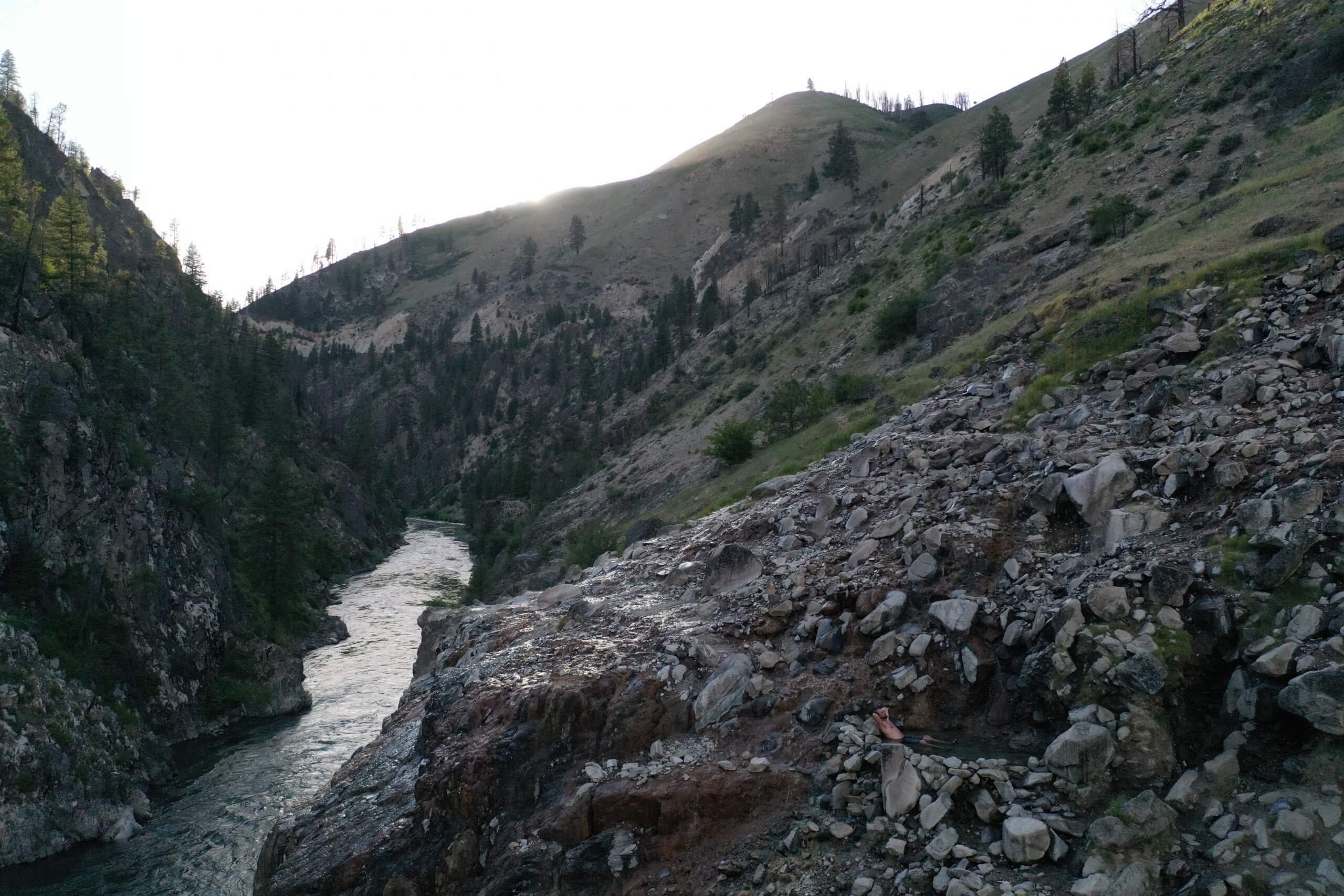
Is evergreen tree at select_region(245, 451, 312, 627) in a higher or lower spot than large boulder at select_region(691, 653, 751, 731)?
lower

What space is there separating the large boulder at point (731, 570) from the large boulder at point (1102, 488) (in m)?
5.74

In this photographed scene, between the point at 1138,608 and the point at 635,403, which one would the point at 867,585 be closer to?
the point at 1138,608

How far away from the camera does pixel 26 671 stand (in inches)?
960

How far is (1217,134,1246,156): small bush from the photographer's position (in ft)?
112

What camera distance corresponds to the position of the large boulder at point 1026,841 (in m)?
7.15

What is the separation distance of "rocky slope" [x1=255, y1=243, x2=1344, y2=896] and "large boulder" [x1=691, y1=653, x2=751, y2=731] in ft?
0.18

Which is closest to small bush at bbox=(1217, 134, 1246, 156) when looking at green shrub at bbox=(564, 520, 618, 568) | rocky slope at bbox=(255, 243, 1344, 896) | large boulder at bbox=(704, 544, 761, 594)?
rocky slope at bbox=(255, 243, 1344, 896)

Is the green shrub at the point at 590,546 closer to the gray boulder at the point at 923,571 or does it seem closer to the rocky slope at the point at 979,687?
the rocky slope at the point at 979,687

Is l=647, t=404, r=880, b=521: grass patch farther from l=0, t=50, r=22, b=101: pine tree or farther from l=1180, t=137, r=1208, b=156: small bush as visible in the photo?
l=0, t=50, r=22, b=101: pine tree

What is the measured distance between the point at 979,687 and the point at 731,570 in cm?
588

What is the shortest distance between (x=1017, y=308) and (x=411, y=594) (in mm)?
44571

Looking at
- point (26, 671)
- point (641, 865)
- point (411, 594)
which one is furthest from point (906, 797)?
point (411, 594)

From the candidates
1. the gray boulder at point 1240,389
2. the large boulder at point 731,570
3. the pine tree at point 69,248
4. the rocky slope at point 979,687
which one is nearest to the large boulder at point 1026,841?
the rocky slope at point 979,687

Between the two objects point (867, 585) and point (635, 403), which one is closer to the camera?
point (867, 585)
